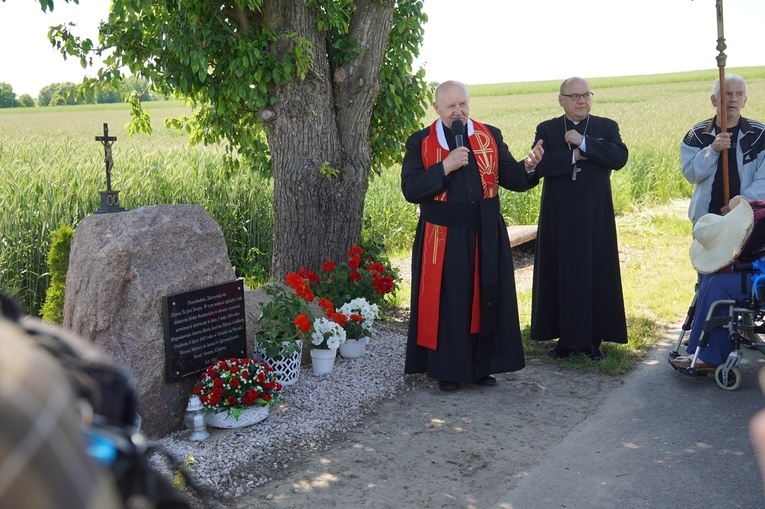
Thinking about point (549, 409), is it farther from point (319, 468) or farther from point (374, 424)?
point (319, 468)

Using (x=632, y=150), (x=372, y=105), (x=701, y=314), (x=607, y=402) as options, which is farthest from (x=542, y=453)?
(x=632, y=150)

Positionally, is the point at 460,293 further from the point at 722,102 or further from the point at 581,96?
the point at 722,102

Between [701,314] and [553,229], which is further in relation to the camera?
[553,229]

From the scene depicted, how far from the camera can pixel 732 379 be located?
245 inches

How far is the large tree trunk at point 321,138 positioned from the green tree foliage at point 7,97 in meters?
65.1

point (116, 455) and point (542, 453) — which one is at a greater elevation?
point (116, 455)

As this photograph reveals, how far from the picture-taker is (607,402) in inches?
241

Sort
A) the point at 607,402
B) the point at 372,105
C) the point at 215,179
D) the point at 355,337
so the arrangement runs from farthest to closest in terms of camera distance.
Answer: the point at 215,179
the point at 372,105
the point at 355,337
the point at 607,402

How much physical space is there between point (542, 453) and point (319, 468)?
1345 millimetres

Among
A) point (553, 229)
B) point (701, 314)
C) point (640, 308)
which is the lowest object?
point (640, 308)

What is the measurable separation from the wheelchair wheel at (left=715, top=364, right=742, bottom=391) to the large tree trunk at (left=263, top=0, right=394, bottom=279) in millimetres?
3425

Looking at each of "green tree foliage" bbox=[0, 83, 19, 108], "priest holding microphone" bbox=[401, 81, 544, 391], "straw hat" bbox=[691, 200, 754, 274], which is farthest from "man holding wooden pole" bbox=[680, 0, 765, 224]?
"green tree foliage" bbox=[0, 83, 19, 108]

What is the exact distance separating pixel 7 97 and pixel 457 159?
229 feet

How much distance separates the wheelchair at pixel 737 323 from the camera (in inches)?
231
